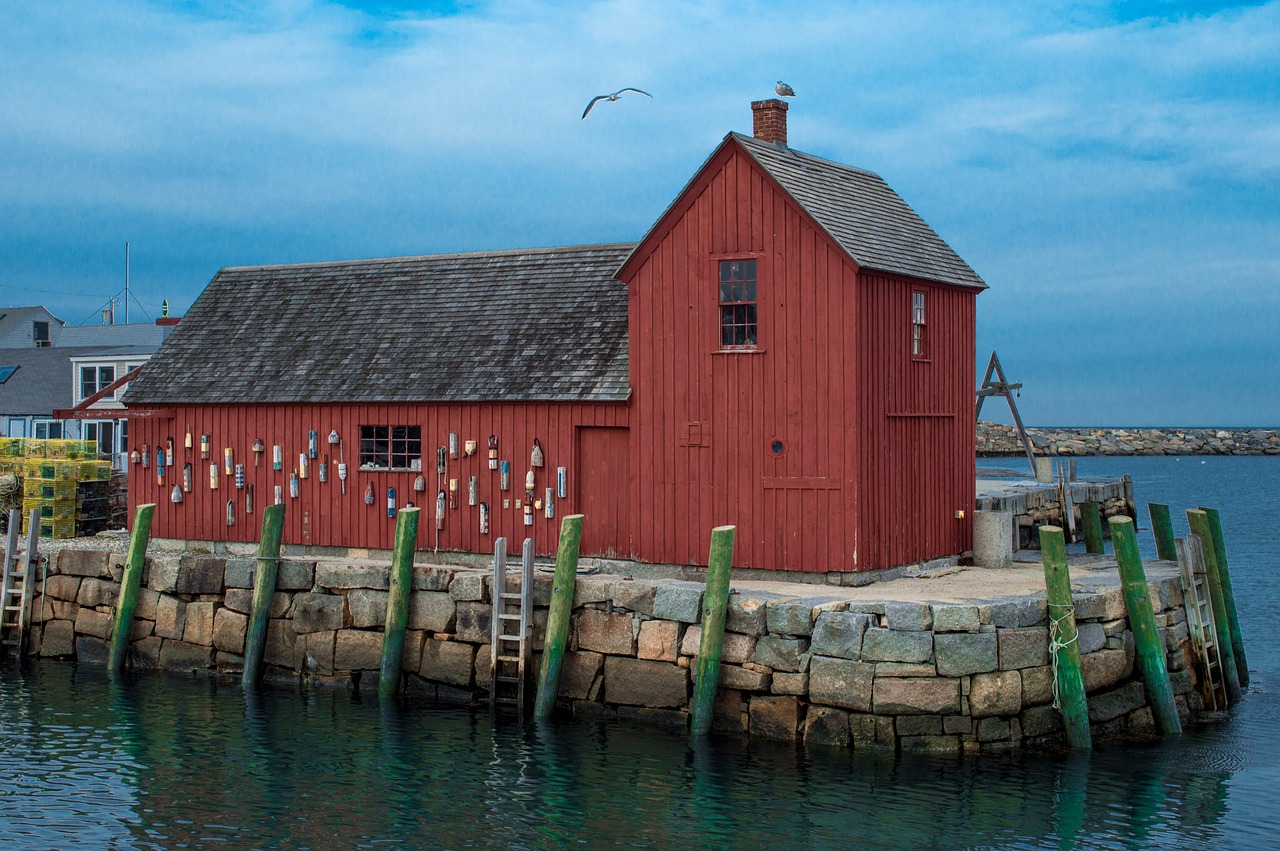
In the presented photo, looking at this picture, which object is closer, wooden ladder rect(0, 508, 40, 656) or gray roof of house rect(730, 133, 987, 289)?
gray roof of house rect(730, 133, 987, 289)

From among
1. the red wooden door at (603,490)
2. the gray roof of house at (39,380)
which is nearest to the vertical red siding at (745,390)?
the red wooden door at (603,490)

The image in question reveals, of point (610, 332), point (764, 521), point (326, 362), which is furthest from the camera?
point (326, 362)

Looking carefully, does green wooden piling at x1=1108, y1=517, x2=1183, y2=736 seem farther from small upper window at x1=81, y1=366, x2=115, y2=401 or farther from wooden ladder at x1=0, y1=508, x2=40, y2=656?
small upper window at x1=81, y1=366, x2=115, y2=401

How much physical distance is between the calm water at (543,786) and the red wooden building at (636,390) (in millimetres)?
4496

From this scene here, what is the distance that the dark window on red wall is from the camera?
63.8 feet

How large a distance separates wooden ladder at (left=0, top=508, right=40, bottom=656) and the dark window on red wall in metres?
11.4

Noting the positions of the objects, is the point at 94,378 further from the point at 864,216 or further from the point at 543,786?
the point at 543,786

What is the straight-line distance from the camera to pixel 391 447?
2289cm

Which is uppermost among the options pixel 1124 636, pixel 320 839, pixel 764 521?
pixel 764 521

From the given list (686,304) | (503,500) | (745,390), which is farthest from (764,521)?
(503,500)

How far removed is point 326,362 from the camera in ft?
78.8

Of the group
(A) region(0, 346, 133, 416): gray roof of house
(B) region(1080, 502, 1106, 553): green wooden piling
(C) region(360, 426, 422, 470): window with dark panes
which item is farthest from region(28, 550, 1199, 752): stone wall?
(A) region(0, 346, 133, 416): gray roof of house

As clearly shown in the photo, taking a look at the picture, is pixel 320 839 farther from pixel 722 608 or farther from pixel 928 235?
pixel 928 235

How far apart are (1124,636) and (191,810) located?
426 inches
